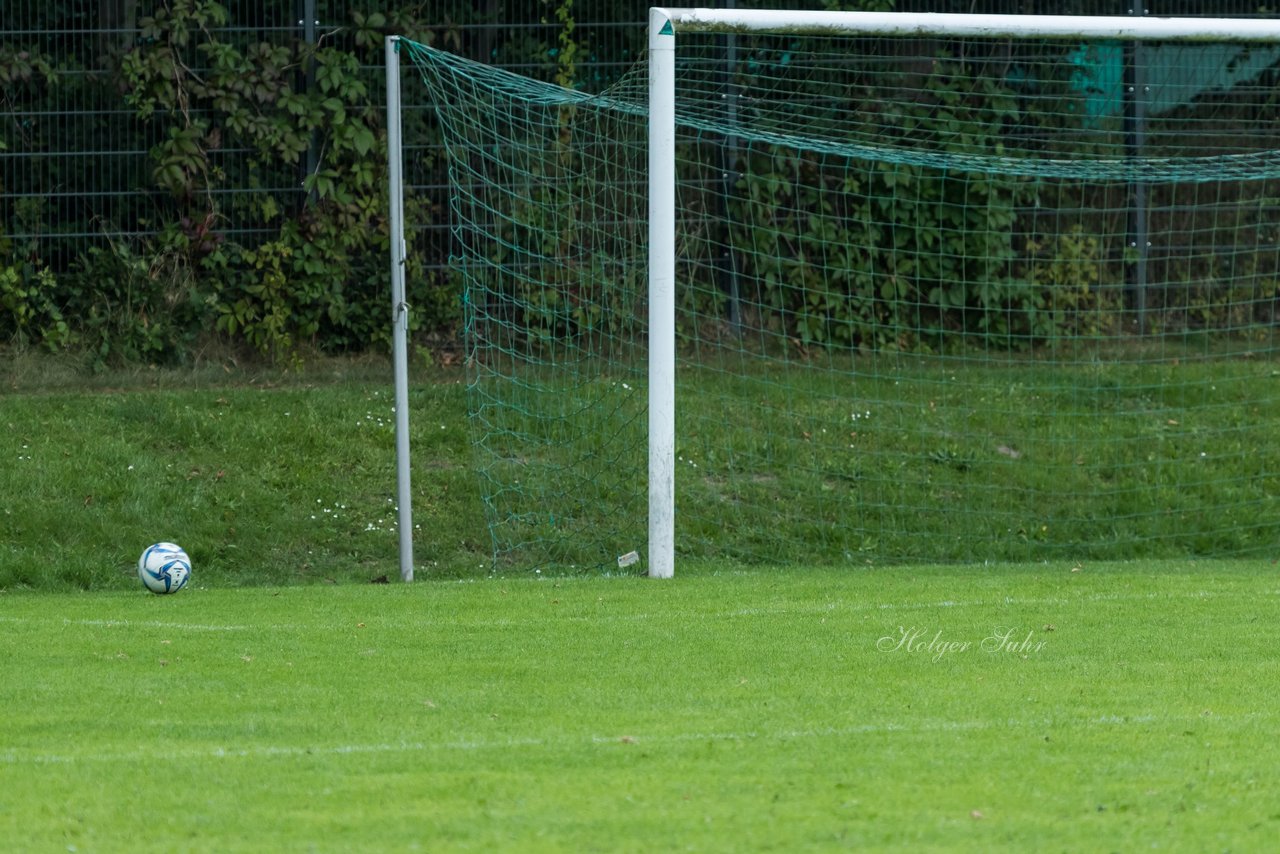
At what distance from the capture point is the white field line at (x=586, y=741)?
481 centimetres

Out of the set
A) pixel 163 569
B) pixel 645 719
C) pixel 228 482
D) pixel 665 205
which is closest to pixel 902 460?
pixel 665 205

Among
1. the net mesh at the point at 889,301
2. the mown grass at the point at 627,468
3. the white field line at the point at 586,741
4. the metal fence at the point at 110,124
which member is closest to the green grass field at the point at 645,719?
the white field line at the point at 586,741

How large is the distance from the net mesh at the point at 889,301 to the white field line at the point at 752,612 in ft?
7.58

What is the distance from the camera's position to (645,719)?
527 cm

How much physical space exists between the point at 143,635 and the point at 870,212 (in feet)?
25.3

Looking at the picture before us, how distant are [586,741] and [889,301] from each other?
8.19 metres

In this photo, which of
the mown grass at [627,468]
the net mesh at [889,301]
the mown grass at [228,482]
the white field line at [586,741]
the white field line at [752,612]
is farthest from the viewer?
the net mesh at [889,301]

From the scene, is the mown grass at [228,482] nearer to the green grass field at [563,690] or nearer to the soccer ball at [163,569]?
the green grass field at [563,690]

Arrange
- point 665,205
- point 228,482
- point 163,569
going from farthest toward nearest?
point 228,482
point 665,205
point 163,569

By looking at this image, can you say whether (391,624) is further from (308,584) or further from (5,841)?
(5,841)

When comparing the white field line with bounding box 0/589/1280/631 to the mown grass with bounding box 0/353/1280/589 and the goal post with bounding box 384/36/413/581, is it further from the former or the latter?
the mown grass with bounding box 0/353/1280/589

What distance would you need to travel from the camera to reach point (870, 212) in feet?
42.4

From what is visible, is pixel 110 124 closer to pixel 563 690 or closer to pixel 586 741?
pixel 563 690

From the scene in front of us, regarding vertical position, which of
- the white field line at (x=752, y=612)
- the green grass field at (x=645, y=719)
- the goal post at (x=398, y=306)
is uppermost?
the goal post at (x=398, y=306)
